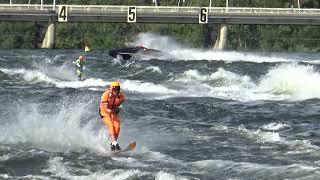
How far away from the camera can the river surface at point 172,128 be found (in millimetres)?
16312

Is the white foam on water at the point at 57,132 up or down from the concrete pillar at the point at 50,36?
up

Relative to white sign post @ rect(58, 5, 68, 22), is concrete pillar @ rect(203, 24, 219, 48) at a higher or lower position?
lower

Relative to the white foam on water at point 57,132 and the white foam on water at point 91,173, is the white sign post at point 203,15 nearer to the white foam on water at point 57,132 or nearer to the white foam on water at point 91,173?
the white foam on water at point 57,132

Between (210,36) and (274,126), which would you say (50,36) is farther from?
(274,126)

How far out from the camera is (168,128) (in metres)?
23.6

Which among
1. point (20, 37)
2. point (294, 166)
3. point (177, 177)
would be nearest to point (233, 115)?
point (294, 166)

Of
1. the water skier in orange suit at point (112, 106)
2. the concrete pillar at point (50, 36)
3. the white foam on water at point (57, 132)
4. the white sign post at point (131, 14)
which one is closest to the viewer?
the water skier in orange suit at point (112, 106)

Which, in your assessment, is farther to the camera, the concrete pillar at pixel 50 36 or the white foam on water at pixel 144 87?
the concrete pillar at pixel 50 36

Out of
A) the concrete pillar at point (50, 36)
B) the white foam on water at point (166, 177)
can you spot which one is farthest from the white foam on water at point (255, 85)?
the concrete pillar at point (50, 36)

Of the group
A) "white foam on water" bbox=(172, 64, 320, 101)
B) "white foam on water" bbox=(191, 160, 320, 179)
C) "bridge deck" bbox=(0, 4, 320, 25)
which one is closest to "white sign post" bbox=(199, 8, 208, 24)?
"bridge deck" bbox=(0, 4, 320, 25)

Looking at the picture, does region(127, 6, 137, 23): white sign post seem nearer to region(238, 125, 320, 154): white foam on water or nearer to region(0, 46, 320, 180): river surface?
region(0, 46, 320, 180): river surface

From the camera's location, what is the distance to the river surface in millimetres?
16312

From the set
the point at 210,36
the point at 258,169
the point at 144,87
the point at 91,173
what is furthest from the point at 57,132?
the point at 210,36

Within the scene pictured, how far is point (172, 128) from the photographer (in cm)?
2359
